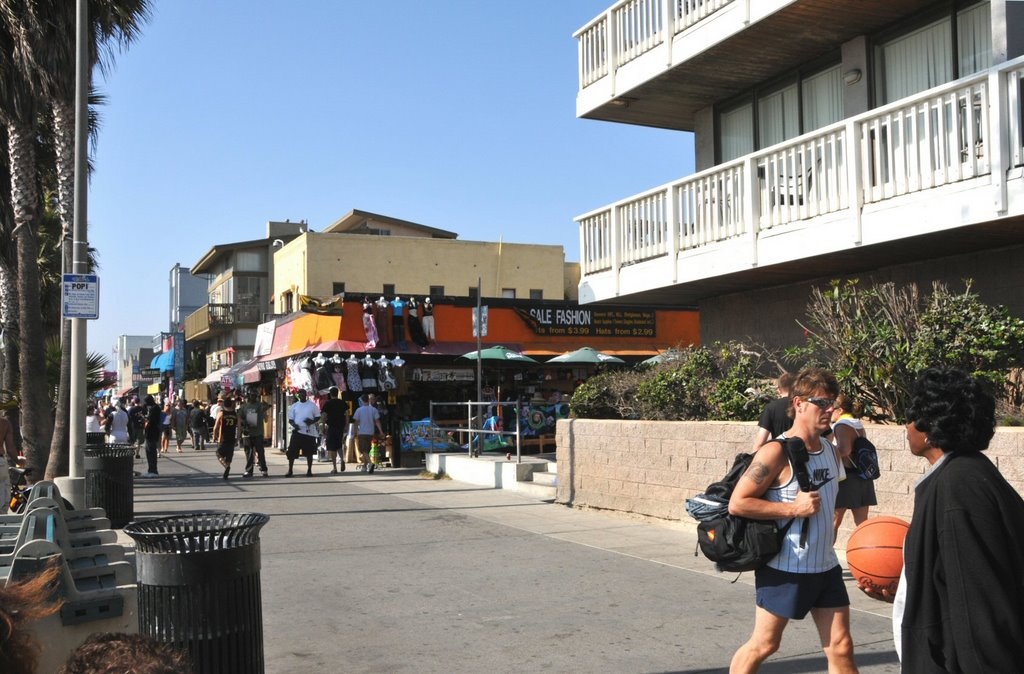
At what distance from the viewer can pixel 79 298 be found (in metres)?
12.7

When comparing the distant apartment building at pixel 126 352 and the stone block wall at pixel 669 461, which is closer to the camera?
the stone block wall at pixel 669 461

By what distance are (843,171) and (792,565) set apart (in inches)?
337

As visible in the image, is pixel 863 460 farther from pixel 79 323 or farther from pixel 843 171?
pixel 79 323

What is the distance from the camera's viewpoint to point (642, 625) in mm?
7273

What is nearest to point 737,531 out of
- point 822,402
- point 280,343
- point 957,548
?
point 822,402

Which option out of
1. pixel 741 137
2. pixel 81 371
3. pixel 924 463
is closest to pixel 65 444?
pixel 81 371

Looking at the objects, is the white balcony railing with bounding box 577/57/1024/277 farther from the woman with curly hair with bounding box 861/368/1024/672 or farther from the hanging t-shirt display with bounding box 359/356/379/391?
the hanging t-shirt display with bounding box 359/356/379/391

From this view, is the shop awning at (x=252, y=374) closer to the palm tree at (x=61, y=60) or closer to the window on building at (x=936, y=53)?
the palm tree at (x=61, y=60)

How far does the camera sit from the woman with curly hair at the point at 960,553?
9.78ft

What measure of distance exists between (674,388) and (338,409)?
425 inches

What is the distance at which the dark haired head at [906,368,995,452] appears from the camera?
332 cm

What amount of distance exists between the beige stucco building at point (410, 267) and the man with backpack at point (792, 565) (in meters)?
33.1

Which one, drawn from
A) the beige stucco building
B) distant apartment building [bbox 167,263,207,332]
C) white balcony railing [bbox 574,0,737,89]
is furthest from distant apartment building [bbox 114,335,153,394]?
white balcony railing [bbox 574,0,737,89]

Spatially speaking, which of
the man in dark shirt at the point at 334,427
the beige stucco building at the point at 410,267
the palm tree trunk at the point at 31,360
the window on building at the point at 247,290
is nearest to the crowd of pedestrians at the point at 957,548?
the palm tree trunk at the point at 31,360
